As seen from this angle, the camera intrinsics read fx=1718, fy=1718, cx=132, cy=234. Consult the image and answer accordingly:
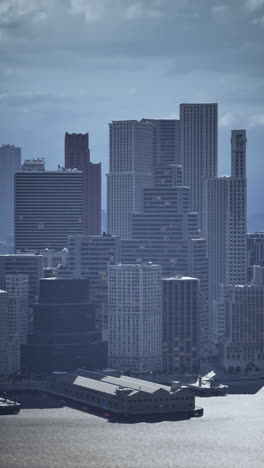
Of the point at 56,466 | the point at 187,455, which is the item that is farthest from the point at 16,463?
the point at 187,455

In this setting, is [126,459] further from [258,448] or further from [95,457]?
[258,448]

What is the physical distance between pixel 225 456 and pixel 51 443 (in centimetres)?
2061

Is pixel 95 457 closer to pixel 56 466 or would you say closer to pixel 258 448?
pixel 56 466

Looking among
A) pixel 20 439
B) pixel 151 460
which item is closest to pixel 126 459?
pixel 151 460

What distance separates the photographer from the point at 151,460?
18838 cm

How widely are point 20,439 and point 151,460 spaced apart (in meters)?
18.8

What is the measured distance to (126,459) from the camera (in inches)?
7431

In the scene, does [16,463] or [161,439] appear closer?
[16,463]

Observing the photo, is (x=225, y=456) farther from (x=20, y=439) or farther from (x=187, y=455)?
(x=20, y=439)

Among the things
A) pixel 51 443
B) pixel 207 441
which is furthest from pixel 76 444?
pixel 207 441

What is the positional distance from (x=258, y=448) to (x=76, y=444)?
2083cm

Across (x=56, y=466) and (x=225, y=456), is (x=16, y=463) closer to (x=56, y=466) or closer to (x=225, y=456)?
(x=56, y=466)

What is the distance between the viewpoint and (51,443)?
7771 inches

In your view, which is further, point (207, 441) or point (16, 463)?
point (207, 441)
